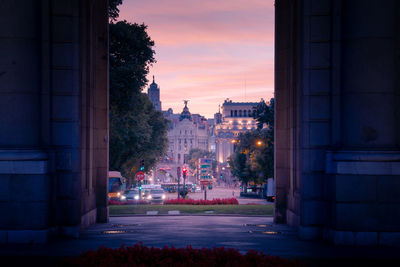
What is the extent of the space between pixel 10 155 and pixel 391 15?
1185cm

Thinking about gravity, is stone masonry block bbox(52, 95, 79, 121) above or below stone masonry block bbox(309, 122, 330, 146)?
above

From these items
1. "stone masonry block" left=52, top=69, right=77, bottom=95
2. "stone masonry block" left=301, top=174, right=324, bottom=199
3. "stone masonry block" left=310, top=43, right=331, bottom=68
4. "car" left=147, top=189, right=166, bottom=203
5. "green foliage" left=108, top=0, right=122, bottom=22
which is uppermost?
"green foliage" left=108, top=0, right=122, bottom=22

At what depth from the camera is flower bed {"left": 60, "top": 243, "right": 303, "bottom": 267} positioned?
29.5ft

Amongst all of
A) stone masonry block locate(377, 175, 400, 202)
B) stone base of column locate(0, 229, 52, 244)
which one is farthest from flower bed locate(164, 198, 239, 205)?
stone masonry block locate(377, 175, 400, 202)

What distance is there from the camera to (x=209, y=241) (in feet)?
46.0

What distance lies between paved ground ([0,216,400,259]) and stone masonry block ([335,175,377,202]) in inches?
57.0

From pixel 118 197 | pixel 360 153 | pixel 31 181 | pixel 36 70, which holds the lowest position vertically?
pixel 118 197

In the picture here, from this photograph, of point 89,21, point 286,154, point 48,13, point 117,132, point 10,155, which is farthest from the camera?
point 117,132

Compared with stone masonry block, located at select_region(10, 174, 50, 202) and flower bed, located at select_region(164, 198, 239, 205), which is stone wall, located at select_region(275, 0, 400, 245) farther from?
flower bed, located at select_region(164, 198, 239, 205)

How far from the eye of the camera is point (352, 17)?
46.0ft

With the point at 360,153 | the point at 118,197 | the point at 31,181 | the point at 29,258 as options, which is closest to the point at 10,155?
the point at 31,181

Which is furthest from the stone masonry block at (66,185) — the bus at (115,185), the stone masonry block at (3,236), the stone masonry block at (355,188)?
the bus at (115,185)

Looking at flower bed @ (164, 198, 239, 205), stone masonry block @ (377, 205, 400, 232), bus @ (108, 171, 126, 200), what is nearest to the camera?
stone masonry block @ (377, 205, 400, 232)

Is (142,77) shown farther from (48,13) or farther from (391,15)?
(391,15)
